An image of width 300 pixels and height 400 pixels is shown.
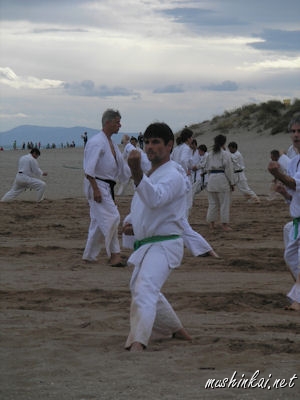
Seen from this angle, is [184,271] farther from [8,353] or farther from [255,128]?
[255,128]

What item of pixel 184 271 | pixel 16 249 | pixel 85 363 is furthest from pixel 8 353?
pixel 16 249

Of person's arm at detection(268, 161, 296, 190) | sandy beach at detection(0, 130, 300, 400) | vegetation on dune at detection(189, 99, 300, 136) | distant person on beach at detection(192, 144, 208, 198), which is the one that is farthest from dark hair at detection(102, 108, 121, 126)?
vegetation on dune at detection(189, 99, 300, 136)

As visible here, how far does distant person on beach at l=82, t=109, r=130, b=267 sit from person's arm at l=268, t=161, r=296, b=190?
367 cm

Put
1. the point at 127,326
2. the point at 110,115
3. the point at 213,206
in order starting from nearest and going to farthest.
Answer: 1. the point at 127,326
2. the point at 110,115
3. the point at 213,206

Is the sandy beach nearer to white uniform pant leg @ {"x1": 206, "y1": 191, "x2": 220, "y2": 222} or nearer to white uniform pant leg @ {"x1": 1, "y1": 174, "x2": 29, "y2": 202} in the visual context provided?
white uniform pant leg @ {"x1": 206, "y1": 191, "x2": 220, "y2": 222}

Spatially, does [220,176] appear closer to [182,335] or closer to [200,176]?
[200,176]

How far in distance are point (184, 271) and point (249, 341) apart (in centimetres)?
419

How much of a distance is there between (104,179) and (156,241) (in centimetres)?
Answer: 473

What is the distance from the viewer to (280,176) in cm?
791

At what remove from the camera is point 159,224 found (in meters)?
6.95

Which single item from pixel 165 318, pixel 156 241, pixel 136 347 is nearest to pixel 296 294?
pixel 165 318

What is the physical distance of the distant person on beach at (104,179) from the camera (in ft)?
37.7

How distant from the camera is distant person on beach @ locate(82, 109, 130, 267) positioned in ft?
37.7

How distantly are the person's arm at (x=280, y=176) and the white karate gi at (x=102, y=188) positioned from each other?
3.67m
